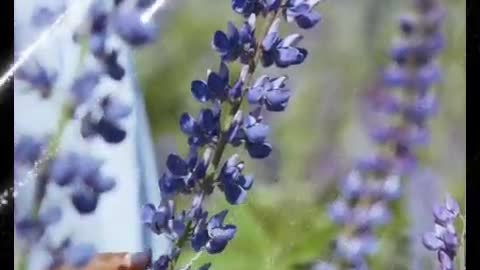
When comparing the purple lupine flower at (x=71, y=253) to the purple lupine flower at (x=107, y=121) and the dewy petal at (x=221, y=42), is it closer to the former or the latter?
the purple lupine flower at (x=107, y=121)

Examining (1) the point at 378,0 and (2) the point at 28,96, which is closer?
(2) the point at 28,96

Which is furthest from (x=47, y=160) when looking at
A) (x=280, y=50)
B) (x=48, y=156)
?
(x=280, y=50)

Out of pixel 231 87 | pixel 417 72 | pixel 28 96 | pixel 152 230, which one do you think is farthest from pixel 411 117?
pixel 28 96

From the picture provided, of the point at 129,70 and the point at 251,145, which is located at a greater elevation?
the point at 129,70

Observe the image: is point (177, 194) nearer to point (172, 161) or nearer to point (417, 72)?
point (172, 161)

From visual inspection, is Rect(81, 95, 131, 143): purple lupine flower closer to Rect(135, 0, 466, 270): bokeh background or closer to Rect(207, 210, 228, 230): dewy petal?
Rect(135, 0, 466, 270): bokeh background
